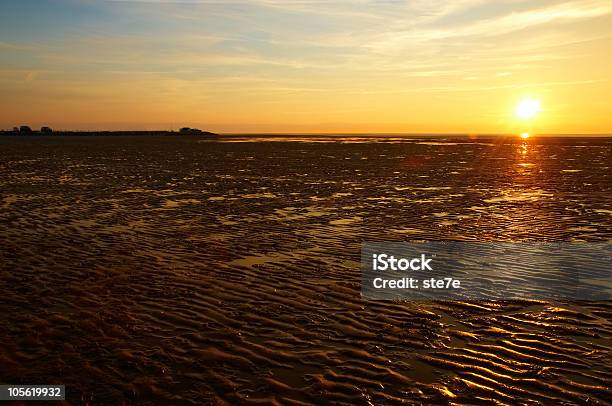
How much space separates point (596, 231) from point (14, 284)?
18.4 metres

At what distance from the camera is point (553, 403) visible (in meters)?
6.51

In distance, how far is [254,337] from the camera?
28.5 feet

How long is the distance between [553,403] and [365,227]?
12075mm

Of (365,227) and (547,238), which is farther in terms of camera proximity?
(365,227)

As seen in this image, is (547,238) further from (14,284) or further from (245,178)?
(245,178)

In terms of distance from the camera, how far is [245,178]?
3653 centimetres

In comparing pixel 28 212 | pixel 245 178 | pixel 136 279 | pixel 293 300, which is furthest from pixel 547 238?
pixel 245 178

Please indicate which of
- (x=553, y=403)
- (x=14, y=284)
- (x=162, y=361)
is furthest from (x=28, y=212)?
(x=553, y=403)

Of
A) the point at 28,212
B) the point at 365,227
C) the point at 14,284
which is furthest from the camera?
the point at 28,212

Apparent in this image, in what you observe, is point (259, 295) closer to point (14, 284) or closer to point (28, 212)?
point (14, 284)

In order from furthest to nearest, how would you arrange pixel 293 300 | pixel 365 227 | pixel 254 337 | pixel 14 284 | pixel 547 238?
pixel 365 227, pixel 547 238, pixel 14 284, pixel 293 300, pixel 254 337

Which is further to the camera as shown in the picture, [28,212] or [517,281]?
[28,212]

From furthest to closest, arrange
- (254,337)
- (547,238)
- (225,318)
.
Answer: (547,238) < (225,318) < (254,337)

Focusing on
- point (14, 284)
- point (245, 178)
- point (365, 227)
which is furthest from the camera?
point (245, 178)
